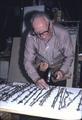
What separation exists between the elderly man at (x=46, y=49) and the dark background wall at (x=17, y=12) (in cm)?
176

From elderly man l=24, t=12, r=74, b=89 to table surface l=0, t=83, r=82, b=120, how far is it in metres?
0.23

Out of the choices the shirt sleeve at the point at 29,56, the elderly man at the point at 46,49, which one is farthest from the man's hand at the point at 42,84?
the shirt sleeve at the point at 29,56

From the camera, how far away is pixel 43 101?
2.03 m

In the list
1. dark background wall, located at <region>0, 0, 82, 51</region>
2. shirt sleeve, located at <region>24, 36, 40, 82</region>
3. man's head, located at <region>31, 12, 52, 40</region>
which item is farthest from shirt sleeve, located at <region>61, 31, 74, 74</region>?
dark background wall, located at <region>0, 0, 82, 51</region>

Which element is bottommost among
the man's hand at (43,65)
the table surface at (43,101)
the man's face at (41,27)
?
the table surface at (43,101)

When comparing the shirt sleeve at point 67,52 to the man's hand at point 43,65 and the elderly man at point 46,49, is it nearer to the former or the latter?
the elderly man at point 46,49

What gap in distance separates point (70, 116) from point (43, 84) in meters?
0.87

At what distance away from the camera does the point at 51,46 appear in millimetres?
2912

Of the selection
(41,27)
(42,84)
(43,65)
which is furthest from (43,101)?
(43,65)

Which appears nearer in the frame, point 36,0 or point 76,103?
point 76,103

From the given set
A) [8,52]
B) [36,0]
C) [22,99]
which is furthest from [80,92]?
[36,0]

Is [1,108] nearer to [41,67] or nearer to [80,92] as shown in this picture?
[80,92]

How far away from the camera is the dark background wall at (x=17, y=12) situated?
4719mm

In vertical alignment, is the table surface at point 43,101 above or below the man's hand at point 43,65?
below
